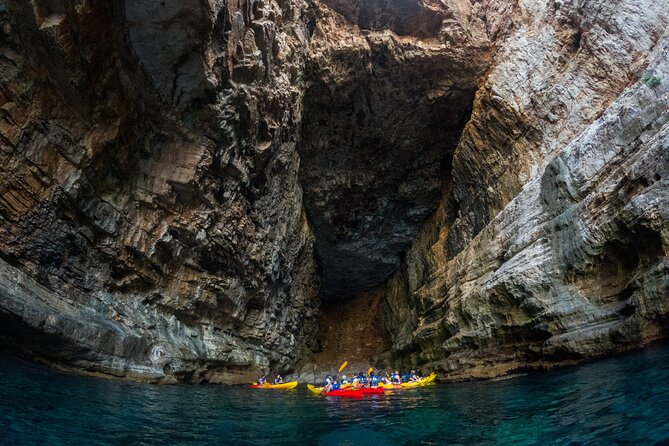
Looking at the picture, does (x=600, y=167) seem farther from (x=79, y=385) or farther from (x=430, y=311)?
(x=79, y=385)

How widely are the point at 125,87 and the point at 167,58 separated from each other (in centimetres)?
162

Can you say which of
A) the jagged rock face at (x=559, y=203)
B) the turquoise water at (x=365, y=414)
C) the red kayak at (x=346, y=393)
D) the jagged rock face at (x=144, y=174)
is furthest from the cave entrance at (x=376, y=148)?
the turquoise water at (x=365, y=414)

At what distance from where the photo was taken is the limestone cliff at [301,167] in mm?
11914

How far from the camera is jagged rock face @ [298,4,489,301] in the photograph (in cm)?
2148

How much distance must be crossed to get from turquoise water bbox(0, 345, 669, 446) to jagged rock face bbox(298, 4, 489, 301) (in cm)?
1520

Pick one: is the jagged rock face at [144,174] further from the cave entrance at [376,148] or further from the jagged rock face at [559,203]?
the jagged rock face at [559,203]

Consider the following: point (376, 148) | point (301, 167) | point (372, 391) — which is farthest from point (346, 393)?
point (376, 148)

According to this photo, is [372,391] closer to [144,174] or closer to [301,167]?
[144,174]

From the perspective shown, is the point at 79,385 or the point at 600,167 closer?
the point at 79,385

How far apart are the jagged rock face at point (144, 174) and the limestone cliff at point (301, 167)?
0.23 feet

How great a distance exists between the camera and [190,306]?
1816cm

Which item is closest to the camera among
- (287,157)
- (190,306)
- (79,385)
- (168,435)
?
(168,435)

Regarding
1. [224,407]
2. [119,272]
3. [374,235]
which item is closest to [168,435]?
[224,407]

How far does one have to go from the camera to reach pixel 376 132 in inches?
993
